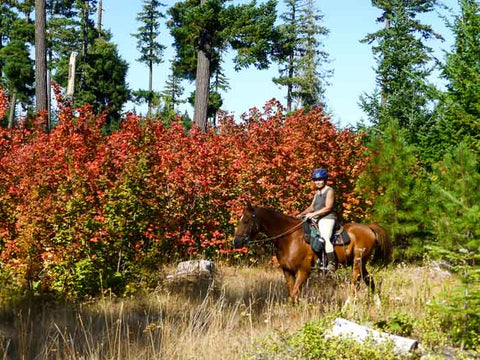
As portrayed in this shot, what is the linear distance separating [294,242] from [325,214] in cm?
67

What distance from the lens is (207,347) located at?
19.0 ft

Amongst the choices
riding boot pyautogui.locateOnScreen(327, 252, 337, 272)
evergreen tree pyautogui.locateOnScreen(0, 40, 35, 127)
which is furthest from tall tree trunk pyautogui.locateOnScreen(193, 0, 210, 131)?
evergreen tree pyautogui.locateOnScreen(0, 40, 35, 127)

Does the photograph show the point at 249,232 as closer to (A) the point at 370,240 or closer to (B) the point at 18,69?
(A) the point at 370,240

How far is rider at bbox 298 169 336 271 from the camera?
26.6 ft

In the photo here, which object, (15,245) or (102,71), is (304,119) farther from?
(102,71)

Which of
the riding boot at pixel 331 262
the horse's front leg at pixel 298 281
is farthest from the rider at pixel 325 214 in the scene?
the horse's front leg at pixel 298 281

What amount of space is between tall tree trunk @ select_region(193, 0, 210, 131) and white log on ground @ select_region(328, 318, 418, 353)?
12.2 m

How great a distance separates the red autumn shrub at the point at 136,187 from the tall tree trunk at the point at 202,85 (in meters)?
3.43

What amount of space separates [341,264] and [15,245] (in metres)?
5.36

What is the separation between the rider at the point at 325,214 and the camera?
8094 mm

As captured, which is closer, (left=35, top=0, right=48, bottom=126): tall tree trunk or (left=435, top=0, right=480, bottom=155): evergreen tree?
(left=435, top=0, right=480, bottom=155): evergreen tree

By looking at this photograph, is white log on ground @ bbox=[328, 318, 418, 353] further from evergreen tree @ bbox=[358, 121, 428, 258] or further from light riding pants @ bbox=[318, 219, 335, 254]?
evergreen tree @ bbox=[358, 121, 428, 258]

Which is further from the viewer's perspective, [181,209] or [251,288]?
[181,209]

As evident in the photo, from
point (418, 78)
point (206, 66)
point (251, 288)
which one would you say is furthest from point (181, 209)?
point (206, 66)
